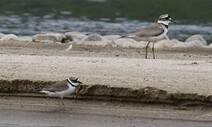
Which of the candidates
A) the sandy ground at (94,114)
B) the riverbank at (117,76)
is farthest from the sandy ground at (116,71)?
the sandy ground at (94,114)

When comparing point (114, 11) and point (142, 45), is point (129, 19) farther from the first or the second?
point (142, 45)

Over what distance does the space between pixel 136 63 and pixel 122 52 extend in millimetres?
3374

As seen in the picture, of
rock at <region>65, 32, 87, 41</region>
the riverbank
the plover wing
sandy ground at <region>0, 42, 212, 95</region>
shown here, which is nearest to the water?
rock at <region>65, 32, 87, 41</region>

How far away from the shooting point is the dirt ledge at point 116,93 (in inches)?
490

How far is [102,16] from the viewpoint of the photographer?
30312 millimetres

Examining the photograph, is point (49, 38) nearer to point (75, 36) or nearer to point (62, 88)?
point (75, 36)

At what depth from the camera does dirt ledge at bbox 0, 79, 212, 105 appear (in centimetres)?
1245

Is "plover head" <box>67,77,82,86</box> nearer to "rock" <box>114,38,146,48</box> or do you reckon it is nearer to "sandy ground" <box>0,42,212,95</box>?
"sandy ground" <box>0,42,212,95</box>

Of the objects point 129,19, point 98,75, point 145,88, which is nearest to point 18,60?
point 98,75

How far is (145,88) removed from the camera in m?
12.7

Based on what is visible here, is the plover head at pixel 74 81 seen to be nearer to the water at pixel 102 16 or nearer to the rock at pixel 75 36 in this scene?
the rock at pixel 75 36

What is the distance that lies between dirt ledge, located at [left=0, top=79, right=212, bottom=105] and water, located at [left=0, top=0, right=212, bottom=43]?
487 inches

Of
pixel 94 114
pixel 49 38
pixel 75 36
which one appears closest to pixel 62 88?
pixel 94 114

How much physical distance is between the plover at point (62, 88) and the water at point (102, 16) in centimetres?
1289
